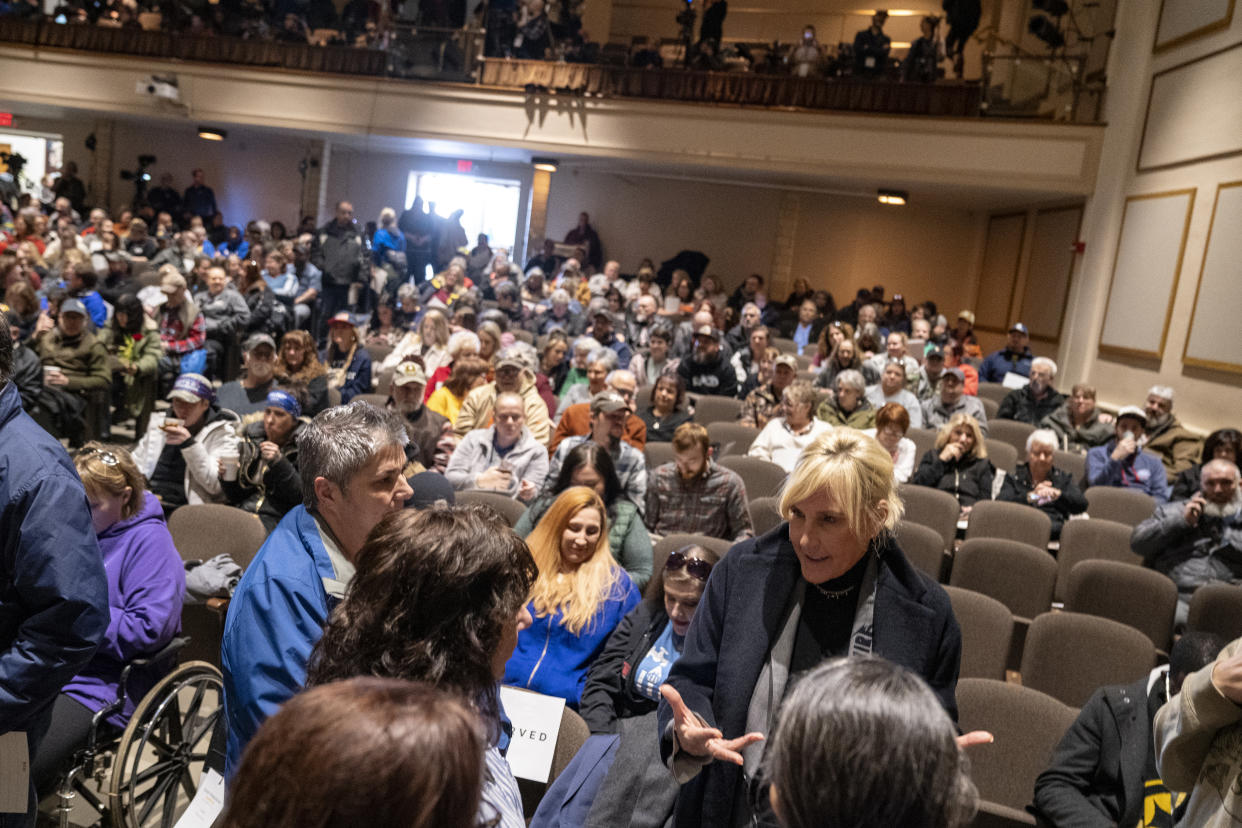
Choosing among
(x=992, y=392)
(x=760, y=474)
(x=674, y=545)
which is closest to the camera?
(x=674, y=545)

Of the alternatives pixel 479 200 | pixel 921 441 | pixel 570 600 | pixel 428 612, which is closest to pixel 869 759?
pixel 428 612

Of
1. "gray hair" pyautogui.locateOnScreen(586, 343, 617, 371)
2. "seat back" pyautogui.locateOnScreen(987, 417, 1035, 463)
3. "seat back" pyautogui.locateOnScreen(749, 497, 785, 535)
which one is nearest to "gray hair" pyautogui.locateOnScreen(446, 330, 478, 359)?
"gray hair" pyautogui.locateOnScreen(586, 343, 617, 371)

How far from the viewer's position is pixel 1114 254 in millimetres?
8789

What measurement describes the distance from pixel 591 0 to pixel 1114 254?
8775 mm

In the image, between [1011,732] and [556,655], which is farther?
[556,655]

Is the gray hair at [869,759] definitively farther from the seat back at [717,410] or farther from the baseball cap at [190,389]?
the seat back at [717,410]

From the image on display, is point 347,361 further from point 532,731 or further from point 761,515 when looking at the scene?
point 532,731

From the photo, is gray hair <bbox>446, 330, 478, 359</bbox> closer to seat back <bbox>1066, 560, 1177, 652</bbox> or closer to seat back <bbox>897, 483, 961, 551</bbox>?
seat back <bbox>897, 483, 961, 551</bbox>

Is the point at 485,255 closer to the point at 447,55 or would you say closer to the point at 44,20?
the point at 447,55

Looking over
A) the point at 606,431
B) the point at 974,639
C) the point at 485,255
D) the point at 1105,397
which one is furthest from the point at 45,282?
the point at 1105,397

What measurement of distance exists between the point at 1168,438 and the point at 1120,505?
191 centimetres

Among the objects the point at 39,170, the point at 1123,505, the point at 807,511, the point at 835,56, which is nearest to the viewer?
the point at 807,511

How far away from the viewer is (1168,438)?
21.9ft

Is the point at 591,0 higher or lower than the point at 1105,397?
higher
